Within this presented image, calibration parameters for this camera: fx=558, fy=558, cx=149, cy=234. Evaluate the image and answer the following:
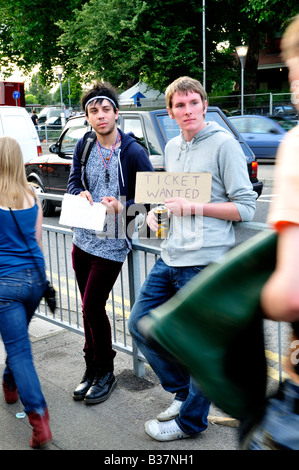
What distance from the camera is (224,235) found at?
108 inches

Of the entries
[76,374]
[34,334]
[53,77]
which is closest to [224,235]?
[76,374]

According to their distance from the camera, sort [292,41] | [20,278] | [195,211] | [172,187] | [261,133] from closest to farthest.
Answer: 1. [292,41]
2. [195,211]
3. [172,187]
4. [20,278]
5. [261,133]

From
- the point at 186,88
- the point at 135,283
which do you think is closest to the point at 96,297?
the point at 135,283

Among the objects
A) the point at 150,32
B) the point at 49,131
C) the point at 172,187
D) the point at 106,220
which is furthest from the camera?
the point at 49,131

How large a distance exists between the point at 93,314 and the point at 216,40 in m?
25.1

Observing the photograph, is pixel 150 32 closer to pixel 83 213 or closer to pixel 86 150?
pixel 86 150

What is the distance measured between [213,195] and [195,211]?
0.13 m

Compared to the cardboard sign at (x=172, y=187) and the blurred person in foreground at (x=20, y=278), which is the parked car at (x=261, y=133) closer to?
the cardboard sign at (x=172, y=187)

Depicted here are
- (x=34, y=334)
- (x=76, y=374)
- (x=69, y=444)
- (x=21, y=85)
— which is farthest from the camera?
(x=21, y=85)

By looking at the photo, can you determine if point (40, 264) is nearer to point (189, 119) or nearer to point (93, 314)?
point (93, 314)

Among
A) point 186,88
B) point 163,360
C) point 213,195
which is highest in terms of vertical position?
point 186,88

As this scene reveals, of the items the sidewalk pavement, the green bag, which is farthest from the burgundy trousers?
the green bag

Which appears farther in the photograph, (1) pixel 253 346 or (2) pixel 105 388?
(2) pixel 105 388

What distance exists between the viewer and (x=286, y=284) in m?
1.21
